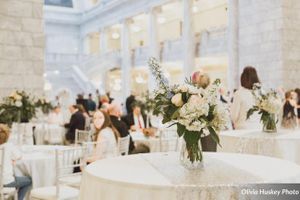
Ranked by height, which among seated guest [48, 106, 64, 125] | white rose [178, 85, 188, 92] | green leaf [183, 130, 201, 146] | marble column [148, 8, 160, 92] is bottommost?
seated guest [48, 106, 64, 125]

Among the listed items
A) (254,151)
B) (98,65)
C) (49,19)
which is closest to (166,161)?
(254,151)

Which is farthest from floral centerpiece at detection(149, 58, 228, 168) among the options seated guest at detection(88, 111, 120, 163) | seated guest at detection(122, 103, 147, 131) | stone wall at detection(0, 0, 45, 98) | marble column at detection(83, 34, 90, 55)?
marble column at detection(83, 34, 90, 55)

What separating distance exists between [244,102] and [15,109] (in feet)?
11.0

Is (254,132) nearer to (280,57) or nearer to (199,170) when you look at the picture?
(199,170)

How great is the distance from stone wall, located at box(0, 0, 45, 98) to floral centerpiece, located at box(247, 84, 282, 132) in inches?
205

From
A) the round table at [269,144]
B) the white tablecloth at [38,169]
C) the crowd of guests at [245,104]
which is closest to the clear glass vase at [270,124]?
the round table at [269,144]

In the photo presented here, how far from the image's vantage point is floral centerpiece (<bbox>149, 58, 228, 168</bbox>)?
8.72 feet

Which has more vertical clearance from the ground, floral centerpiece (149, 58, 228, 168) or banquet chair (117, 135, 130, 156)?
floral centerpiece (149, 58, 228, 168)

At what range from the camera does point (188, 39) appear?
57.8 ft

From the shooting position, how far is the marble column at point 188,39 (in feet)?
57.7

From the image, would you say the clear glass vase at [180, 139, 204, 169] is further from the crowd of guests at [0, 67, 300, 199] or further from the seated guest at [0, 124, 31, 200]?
the seated guest at [0, 124, 31, 200]

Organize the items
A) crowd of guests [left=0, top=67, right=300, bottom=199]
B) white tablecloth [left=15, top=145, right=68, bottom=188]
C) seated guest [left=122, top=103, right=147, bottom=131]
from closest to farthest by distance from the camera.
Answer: crowd of guests [left=0, top=67, right=300, bottom=199], white tablecloth [left=15, top=145, right=68, bottom=188], seated guest [left=122, top=103, right=147, bottom=131]

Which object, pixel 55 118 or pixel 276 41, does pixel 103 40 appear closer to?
pixel 55 118

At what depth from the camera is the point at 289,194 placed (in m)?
1.95
